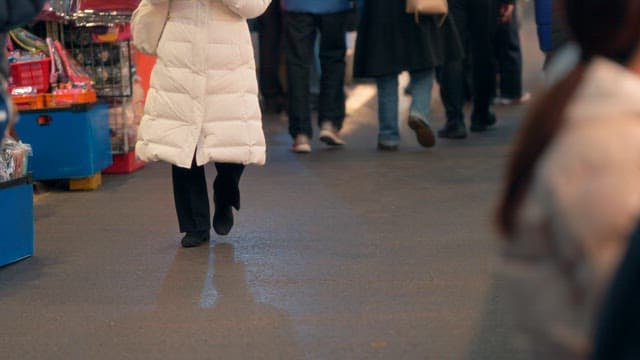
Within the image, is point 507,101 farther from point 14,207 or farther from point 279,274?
point 14,207

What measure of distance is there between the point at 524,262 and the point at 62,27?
21.1 ft

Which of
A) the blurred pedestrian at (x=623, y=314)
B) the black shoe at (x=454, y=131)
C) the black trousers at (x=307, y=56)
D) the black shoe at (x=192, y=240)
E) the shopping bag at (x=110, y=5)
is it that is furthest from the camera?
the black shoe at (x=454, y=131)

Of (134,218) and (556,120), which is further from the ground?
(556,120)

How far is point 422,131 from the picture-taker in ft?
28.8

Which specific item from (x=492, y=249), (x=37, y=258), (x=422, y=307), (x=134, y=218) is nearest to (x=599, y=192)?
(x=422, y=307)

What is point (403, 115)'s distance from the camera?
446 inches

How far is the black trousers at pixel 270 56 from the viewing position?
444 inches

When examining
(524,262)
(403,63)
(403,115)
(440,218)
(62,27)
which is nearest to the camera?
(524,262)

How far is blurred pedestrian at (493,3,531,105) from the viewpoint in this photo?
1127 centimetres

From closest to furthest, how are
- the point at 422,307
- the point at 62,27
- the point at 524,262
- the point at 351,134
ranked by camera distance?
the point at 524,262
the point at 422,307
the point at 62,27
the point at 351,134

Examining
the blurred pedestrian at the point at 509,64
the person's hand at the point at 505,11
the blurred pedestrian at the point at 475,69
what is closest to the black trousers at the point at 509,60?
the blurred pedestrian at the point at 509,64

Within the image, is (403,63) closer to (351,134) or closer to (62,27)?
(351,134)

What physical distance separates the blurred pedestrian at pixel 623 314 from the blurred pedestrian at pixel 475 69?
24.8 feet

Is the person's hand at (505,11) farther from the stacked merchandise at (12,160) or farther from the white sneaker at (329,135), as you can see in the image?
the stacked merchandise at (12,160)
